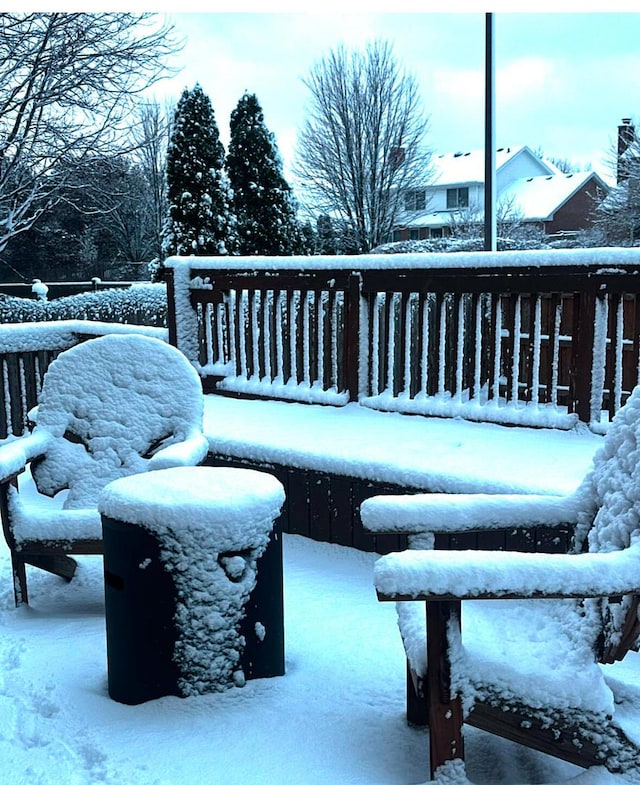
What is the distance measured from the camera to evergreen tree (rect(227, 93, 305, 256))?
694 inches

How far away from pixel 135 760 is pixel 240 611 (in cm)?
56

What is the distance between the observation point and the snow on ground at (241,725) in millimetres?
2318

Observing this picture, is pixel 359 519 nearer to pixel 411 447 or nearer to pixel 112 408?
pixel 411 447

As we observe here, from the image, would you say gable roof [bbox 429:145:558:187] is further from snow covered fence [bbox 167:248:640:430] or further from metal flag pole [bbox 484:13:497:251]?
snow covered fence [bbox 167:248:640:430]

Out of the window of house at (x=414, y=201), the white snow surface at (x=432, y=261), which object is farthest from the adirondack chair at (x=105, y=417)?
the window of house at (x=414, y=201)

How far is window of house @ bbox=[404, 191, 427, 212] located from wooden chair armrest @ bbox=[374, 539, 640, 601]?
72.1 feet

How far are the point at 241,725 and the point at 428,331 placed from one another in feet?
11.0

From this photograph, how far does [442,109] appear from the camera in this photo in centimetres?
2328

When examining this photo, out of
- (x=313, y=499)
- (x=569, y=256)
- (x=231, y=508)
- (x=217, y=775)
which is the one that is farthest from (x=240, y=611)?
(x=569, y=256)

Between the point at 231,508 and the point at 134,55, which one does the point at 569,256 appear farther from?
the point at 134,55

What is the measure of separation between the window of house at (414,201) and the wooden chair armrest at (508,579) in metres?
22.0

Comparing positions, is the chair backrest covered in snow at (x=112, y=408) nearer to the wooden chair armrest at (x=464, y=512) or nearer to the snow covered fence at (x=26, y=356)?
the wooden chair armrest at (x=464, y=512)

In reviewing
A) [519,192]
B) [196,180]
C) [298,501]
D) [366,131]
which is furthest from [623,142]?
[298,501]

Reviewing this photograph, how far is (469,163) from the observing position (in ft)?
127
